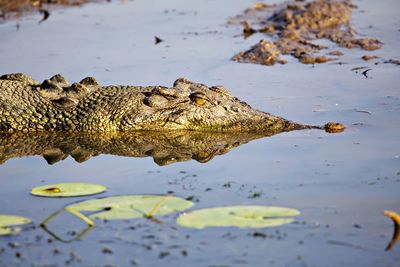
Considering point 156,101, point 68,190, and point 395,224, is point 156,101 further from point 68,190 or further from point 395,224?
point 395,224

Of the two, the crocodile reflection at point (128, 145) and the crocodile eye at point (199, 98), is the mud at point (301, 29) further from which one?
the crocodile reflection at point (128, 145)

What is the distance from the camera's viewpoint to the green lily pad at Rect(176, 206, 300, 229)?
6.89 meters

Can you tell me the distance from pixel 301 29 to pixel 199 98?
21.5ft


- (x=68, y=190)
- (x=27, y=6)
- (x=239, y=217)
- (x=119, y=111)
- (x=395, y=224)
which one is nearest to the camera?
(x=395, y=224)

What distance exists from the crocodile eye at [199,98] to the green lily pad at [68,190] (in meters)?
2.79

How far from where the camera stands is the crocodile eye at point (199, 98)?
414 inches

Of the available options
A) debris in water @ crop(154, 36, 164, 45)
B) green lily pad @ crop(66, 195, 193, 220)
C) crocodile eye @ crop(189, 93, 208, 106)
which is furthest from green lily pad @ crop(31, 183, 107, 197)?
debris in water @ crop(154, 36, 164, 45)

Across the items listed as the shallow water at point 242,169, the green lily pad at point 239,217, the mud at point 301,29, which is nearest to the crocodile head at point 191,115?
the shallow water at point 242,169

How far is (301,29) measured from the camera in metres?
16.6

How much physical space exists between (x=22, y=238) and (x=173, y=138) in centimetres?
359

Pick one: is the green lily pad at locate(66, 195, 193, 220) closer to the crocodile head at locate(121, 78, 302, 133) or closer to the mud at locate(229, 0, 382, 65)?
the crocodile head at locate(121, 78, 302, 133)

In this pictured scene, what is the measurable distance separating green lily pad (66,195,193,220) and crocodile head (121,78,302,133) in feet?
9.60

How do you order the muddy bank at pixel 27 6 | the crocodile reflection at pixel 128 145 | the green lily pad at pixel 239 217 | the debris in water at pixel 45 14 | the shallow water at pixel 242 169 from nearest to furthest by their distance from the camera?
the shallow water at pixel 242 169 → the green lily pad at pixel 239 217 → the crocodile reflection at pixel 128 145 → the debris in water at pixel 45 14 → the muddy bank at pixel 27 6

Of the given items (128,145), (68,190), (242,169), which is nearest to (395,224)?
(242,169)
